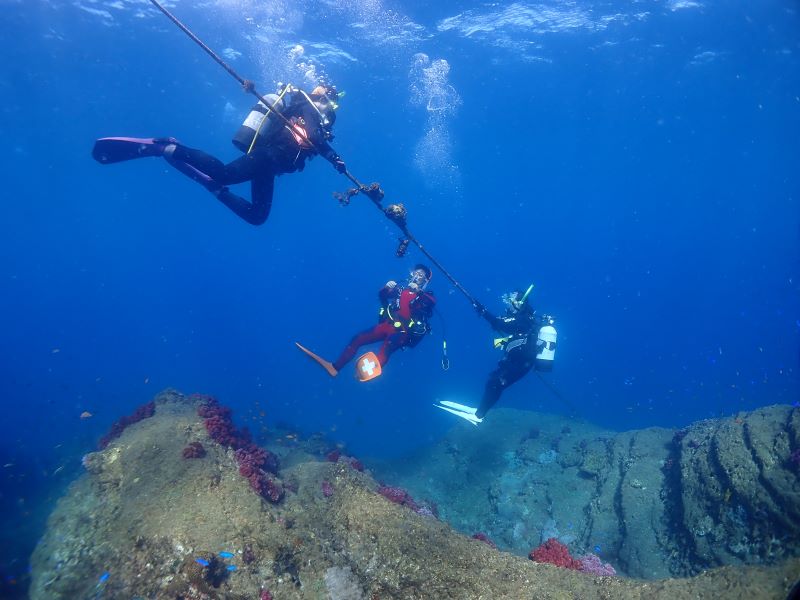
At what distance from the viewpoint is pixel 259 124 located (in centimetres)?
763

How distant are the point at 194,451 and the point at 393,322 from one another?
583cm

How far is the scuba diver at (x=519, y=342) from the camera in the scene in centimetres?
1088

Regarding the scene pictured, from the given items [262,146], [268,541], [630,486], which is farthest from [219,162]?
[630,486]

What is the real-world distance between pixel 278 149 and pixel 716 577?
8.96 m

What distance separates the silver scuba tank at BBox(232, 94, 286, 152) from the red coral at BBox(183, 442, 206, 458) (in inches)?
206

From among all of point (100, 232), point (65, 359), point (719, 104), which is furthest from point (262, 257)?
Answer: point (719, 104)

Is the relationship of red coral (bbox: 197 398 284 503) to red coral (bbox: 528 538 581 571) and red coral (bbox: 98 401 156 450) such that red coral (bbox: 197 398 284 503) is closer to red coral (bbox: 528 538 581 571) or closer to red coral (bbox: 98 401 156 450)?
red coral (bbox: 98 401 156 450)

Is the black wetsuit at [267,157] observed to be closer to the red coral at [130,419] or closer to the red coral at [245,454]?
the red coral at [245,454]

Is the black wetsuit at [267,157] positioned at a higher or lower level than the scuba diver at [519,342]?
higher

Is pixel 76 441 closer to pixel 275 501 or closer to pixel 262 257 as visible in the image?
pixel 275 501

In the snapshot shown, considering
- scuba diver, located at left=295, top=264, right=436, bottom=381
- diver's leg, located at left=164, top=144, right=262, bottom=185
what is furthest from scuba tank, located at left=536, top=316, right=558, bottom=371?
diver's leg, located at left=164, top=144, right=262, bottom=185

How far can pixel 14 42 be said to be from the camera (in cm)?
2312

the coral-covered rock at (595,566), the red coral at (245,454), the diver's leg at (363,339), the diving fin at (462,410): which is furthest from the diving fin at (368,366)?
the coral-covered rock at (595,566)

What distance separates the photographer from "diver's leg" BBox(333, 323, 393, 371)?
439 inches
